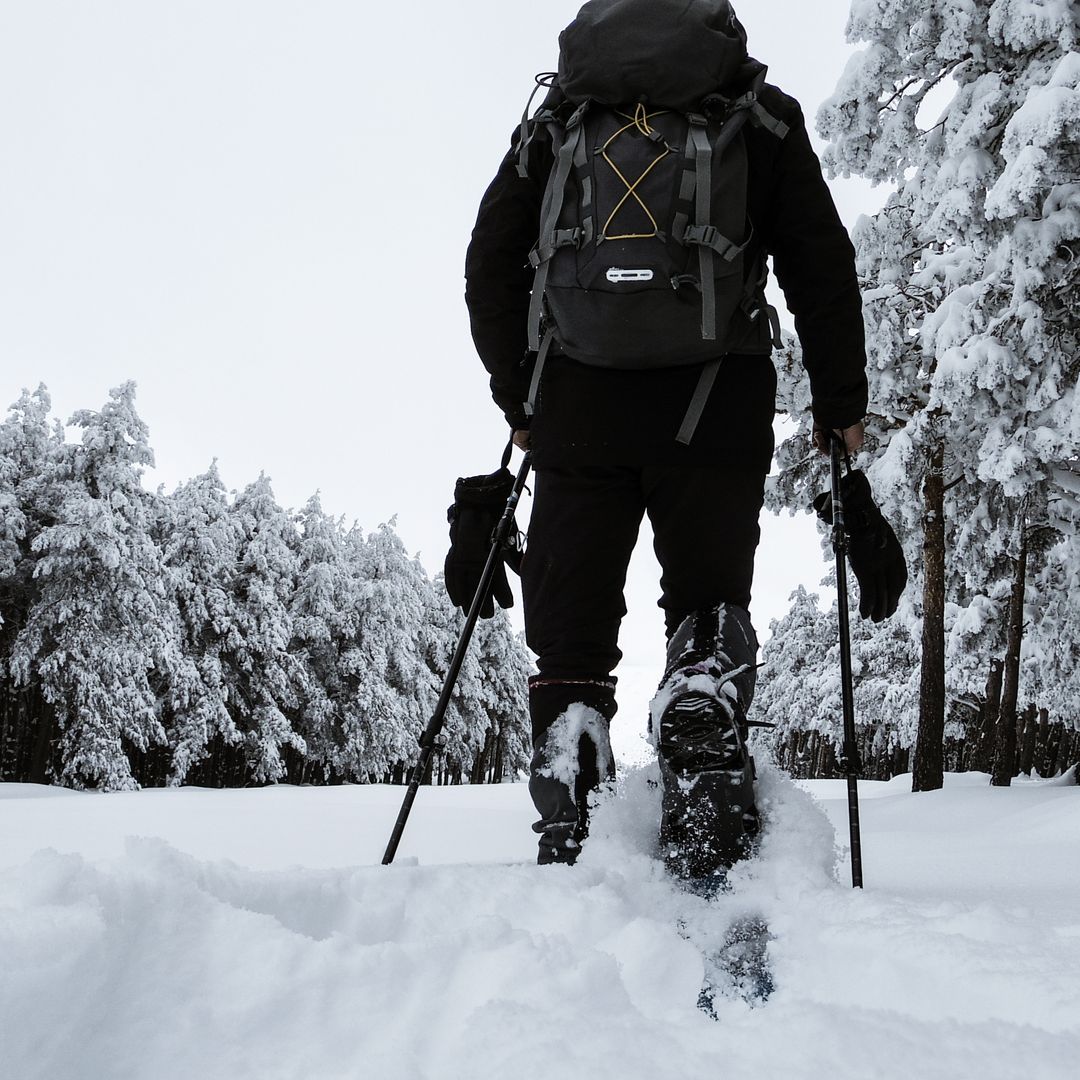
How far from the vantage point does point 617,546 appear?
2.69 metres

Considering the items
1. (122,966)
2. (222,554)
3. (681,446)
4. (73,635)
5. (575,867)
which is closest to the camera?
(122,966)

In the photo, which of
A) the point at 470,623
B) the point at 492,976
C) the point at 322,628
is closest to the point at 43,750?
the point at 322,628

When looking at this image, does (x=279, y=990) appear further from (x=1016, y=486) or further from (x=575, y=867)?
(x=1016, y=486)

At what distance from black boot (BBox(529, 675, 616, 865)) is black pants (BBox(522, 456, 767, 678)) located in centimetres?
6

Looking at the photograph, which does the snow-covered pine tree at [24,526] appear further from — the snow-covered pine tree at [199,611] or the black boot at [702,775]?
the black boot at [702,775]

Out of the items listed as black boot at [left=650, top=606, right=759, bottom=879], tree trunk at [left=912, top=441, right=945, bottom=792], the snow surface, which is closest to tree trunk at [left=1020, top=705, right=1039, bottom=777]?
tree trunk at [left=912, top=441, right=945, bottom=792]

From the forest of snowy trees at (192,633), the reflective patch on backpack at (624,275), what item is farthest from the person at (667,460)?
the forest of snowy trees at (192,633)

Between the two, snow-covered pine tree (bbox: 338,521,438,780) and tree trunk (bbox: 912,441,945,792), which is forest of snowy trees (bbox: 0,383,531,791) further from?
tree trunk (bbox: 912,441,945,792)

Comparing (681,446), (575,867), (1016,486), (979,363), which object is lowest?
(575,867)

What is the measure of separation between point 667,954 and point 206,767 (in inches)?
1389

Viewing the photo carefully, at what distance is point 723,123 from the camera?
2.67 meters

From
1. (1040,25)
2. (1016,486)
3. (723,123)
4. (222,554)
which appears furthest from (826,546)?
(222,554)

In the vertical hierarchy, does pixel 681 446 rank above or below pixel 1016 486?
below

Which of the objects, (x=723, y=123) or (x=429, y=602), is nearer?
(x=723, y=123)
